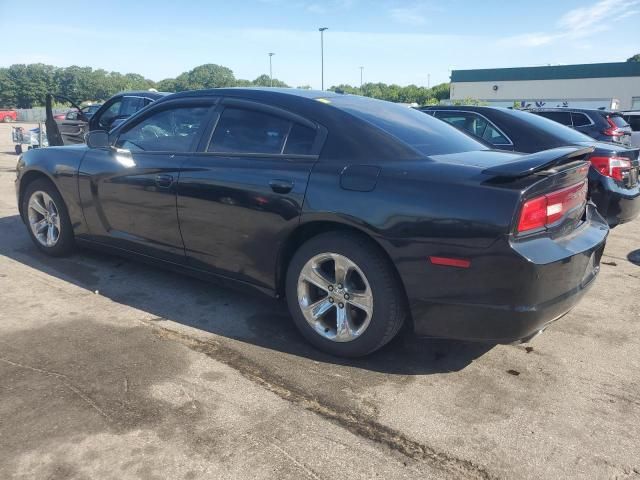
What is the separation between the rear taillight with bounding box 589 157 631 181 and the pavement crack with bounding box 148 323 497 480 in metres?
4.07

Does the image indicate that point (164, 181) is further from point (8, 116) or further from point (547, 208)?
point (8, 116)

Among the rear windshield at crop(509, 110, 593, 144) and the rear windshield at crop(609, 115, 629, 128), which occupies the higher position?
the rear windshield at crop(609, 115, 629, 128)

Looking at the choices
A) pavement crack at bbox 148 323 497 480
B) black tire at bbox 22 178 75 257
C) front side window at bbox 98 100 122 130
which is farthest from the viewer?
front side window at bbox 98 100 122 130

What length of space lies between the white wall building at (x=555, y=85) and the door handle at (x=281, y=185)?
51722mm

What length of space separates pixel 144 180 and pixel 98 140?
2.45ft

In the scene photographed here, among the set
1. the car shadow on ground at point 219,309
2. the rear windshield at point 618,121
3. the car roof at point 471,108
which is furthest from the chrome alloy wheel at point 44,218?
the rear windshield at point 618,121

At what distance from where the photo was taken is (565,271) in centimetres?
284

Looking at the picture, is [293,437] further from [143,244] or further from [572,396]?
[143,244]

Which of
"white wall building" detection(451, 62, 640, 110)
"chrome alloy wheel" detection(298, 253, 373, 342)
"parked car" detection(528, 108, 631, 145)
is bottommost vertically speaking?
"chrome alloy wheel" detection(298, 253, 373, 342)

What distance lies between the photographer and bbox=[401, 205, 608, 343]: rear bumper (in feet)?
8.72

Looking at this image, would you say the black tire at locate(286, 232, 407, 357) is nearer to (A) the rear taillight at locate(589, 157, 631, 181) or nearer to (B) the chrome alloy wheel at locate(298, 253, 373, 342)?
(B) the chrome alloy wheel at locate(298, 253, 373, 342)

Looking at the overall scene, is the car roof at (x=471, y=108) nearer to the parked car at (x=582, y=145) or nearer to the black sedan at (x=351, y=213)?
the parked car at (x=582, y=145)

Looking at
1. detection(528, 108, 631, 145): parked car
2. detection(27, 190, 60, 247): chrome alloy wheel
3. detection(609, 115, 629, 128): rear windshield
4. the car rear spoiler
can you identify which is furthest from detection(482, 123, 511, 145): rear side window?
detection(609, 115, 629, 128): rear windshield

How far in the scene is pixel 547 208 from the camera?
2822mm
